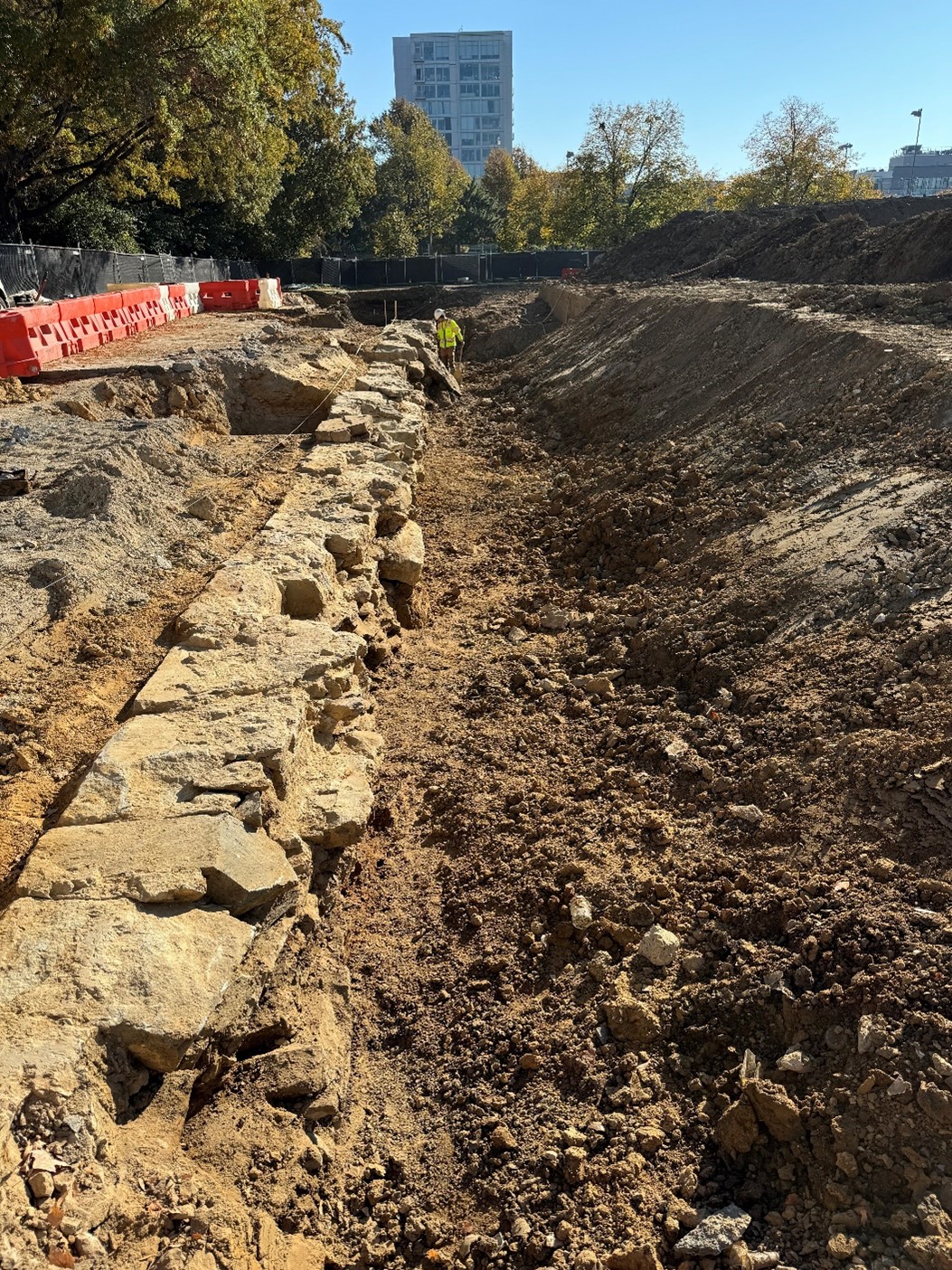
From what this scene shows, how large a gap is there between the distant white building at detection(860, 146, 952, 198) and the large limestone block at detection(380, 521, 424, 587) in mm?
101839

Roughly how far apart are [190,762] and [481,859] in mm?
1807

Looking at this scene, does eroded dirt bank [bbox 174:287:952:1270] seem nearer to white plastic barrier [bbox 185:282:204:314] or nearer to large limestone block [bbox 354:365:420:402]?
large limestone block [bbox 354:365:420:402]

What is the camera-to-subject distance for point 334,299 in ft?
94.3

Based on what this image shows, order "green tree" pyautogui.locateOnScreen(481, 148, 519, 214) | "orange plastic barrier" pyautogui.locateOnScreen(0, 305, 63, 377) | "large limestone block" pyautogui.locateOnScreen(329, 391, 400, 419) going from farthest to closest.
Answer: "green tree" pyautogui.locateOnScreen(481, 148, 519, 214)
"large limestone block" pyautogui.locateOnScreen(329, 391, 400, 419)
"orange plastic barrier" pyautogui.locateOnScreen(0, 305, 63, 377)

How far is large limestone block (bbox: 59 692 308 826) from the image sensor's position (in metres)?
3.67

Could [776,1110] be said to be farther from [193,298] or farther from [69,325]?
[193,298]

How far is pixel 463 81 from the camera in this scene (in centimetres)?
11300

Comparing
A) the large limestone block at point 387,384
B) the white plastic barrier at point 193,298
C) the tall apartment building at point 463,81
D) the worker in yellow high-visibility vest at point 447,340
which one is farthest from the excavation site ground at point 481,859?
the tall apartment building at point 463,81

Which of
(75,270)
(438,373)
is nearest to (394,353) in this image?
(438,373)

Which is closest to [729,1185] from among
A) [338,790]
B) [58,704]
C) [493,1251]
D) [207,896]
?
[493,1251]

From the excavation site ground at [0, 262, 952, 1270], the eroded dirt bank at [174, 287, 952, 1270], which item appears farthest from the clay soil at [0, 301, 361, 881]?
the eroded dirt bank at [174, 287, 952, 1270]

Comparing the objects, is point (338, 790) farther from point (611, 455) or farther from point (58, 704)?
point (611, 455)

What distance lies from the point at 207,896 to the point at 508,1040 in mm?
1514

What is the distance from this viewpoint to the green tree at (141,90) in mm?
13586
